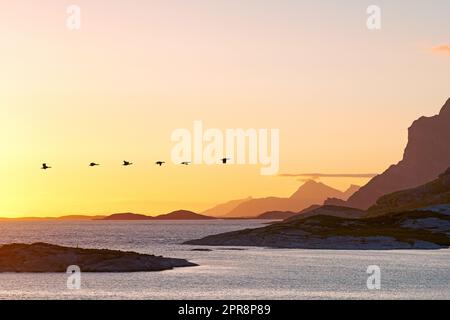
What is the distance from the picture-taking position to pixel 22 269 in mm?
154375

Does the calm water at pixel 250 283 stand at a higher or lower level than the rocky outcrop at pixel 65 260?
lower

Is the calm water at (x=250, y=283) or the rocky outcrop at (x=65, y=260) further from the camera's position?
the rocky outcrop at (x=65, y=260)

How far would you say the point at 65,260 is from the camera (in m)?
155

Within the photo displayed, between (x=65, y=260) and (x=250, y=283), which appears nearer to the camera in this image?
(x=250, y=283)

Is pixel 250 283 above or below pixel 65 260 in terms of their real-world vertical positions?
below

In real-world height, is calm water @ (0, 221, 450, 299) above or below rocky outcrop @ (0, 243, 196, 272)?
below

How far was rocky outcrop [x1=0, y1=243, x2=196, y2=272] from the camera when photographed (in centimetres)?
15438

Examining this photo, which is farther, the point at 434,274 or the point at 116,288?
the point at 434,274

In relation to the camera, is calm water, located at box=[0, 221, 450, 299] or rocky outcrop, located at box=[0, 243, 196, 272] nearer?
calm water, located at box=[0, 221, 450, 299]

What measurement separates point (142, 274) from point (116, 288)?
2828 cm

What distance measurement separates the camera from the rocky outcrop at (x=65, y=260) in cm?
15438
